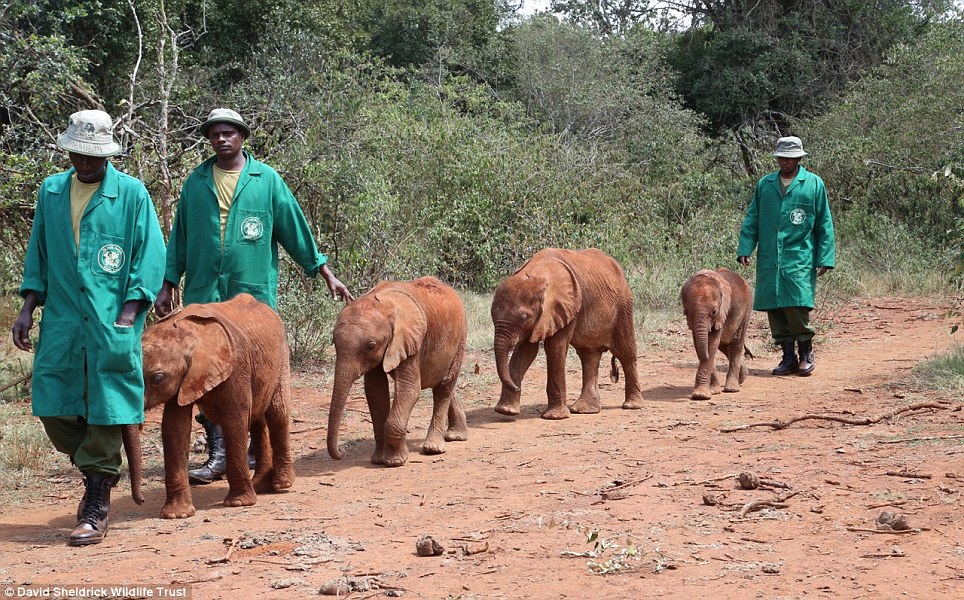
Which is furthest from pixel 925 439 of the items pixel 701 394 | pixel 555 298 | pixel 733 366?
pixel 733 366

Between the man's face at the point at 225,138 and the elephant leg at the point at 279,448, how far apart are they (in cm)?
157

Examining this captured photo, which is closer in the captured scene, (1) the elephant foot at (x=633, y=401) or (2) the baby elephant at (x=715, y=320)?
(1) the elephant foot at (x=633, y=401)

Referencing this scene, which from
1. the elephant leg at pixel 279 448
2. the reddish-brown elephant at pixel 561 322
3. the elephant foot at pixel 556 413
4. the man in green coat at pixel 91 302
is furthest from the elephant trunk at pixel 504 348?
the man in green coat at pixel 91 302

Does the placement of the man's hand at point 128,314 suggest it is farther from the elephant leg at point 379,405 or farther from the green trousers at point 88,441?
the elephant leg at point 379,405

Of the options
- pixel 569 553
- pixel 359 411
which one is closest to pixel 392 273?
pixel 359 411

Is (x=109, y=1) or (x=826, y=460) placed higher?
(x=109, y=1)

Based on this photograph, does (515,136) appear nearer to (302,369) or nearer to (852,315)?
(852,315)

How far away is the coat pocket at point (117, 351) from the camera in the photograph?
5.52 meters

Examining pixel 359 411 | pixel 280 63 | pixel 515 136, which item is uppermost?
pixel 280 63

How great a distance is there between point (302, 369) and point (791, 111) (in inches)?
705

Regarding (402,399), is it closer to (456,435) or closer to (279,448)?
(279,448)

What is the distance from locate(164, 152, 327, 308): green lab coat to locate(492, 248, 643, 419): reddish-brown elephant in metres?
2.06

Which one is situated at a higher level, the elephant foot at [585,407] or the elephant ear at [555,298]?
the elephant ear at [555,298]

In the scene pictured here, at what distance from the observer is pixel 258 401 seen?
634cm
